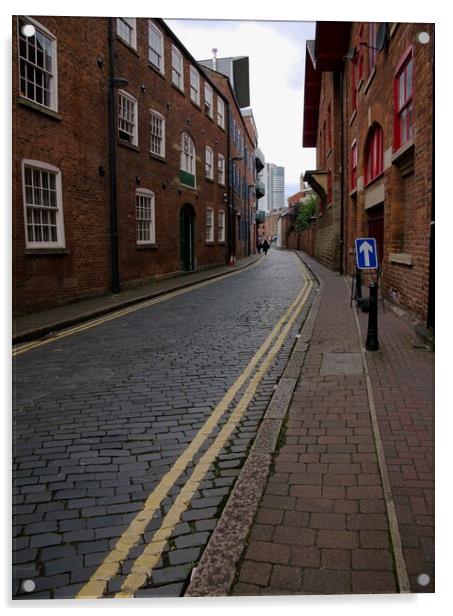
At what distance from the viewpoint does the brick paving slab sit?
2.26 m

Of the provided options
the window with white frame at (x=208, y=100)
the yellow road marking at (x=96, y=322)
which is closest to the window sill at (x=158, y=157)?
the yellow road marking at (x=96, y=322)

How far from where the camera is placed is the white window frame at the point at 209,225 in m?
24.6

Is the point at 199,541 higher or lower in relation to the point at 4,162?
lower

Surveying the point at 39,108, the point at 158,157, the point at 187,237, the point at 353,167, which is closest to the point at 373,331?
the point at 39,108

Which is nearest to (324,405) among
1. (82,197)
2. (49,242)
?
(49,242)

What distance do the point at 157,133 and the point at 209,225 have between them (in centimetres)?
804

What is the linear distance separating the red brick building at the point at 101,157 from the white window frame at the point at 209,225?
2.52 m

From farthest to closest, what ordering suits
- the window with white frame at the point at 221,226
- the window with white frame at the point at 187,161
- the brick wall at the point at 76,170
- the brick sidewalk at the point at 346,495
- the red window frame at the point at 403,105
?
1. the window with white frame at the point at 221,226
2. the window with white frame at the point at 187,161
3. the brick wall at the point at 76,170
4. the red window frame at the point at 403,105
5. the brick sidewalk at the point at 346,495

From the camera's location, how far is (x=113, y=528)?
2.78m

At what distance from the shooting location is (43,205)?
976 cm

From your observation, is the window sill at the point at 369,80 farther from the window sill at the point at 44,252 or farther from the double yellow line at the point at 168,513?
the double yellow line at the point at 168,513

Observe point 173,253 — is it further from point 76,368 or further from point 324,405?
point 324,405

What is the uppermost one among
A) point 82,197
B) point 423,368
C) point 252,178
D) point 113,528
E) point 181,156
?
point 252,178

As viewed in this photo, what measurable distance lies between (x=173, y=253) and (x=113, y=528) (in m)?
16.4
